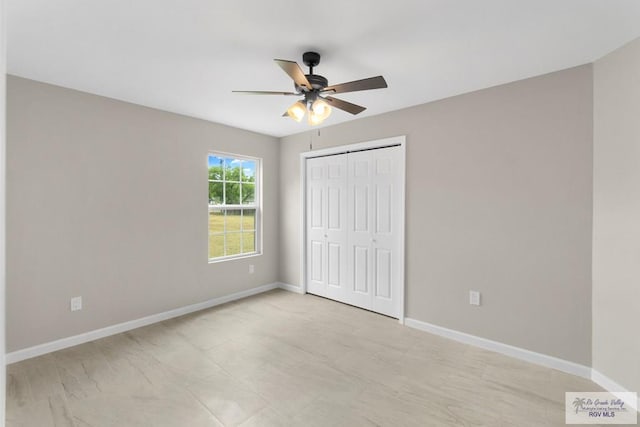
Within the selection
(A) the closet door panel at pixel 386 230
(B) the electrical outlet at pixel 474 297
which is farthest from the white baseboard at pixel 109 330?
(B) the electrical outlet at pixel 474 297

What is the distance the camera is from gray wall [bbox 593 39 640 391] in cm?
205

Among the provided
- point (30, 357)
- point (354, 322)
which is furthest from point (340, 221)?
point (30, 357)

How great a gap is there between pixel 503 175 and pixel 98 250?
402 centimetres

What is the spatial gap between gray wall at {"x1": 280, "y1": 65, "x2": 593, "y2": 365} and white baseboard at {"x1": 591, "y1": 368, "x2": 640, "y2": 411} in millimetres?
107

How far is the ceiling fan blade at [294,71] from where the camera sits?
174 cm

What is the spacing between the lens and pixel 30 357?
265 cm

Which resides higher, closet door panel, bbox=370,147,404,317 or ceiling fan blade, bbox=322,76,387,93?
ceiling fan blade, bbox=322,76,387,93

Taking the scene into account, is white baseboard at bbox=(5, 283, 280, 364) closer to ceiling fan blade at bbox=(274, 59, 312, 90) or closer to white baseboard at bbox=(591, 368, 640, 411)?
ceiling fan blade at bbox=(274, 59, 312, 90)

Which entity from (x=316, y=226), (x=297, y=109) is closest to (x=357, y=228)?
Result: (x=316, y=226)

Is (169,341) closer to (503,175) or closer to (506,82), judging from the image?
(503,175)

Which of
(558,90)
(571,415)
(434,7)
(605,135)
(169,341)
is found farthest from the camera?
(169,341)

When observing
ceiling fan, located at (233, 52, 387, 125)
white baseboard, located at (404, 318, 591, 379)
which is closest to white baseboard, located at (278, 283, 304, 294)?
white baseboard, located at (404, 318, 591, 379)

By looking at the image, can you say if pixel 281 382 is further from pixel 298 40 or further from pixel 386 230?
pixel 298 40

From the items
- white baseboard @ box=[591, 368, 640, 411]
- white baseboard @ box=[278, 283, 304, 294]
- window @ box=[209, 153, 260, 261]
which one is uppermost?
window @ box=[209, 153, 260, 261]
